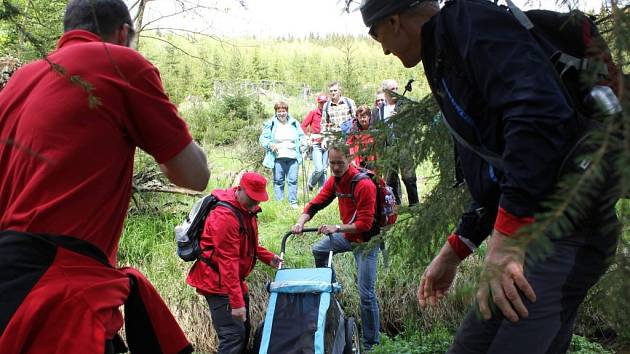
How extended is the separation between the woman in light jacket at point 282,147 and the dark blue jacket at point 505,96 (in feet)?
23.2

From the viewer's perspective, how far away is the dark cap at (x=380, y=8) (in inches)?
65.4

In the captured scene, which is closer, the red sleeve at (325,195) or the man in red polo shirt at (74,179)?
the man in red polo shirt at (74,179)

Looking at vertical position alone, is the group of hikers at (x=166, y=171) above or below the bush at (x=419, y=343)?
above

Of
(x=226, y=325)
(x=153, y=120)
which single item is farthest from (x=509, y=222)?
(x=226, y=325)

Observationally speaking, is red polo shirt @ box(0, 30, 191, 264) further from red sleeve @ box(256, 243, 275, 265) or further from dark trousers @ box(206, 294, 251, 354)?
red sleeve @ box(256, 243, 275, 265)

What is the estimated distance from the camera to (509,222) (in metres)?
1.31

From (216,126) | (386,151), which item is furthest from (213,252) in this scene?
(216,126)

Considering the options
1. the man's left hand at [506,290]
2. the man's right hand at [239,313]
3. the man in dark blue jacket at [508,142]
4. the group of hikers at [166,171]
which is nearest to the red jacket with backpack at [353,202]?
the man's right hand at [239,313]

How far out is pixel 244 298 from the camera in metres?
4.69

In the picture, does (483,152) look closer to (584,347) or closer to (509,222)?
(509,222)

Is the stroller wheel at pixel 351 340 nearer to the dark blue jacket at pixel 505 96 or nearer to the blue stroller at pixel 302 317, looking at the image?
the blue stroller at pixel 302 317

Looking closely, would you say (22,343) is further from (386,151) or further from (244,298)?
(244,298)

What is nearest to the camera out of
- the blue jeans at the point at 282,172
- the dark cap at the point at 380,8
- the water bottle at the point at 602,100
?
the water bottle at the point at 602,100

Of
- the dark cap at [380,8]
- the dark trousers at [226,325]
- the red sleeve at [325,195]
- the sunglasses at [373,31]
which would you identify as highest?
the dark cap at [380,8]
